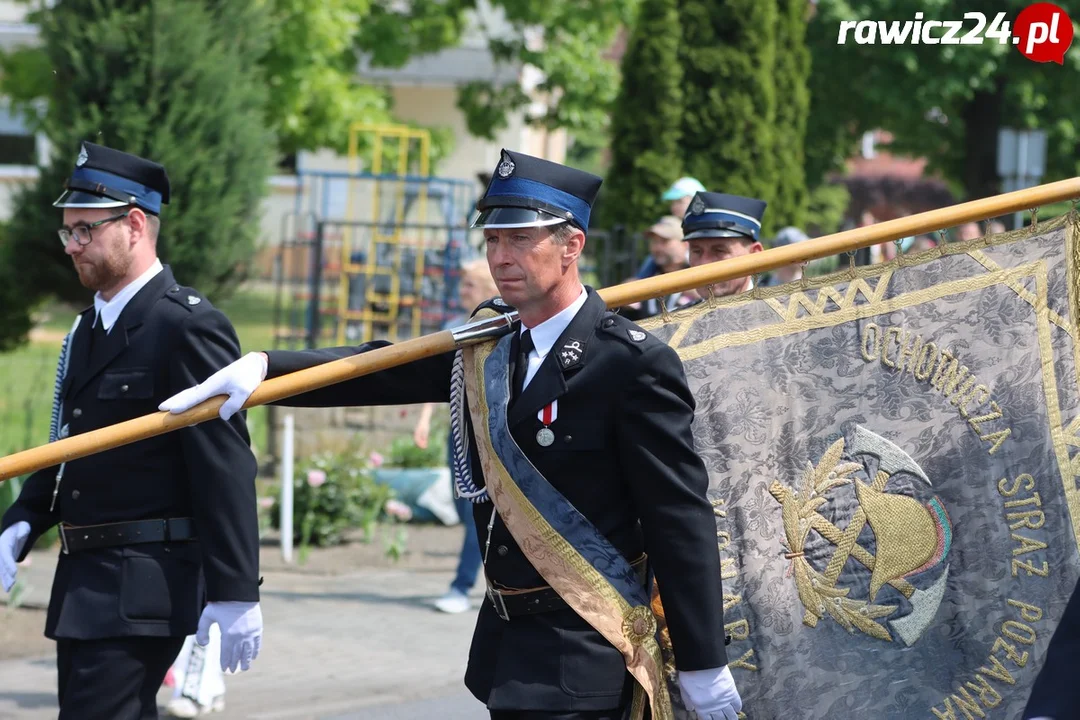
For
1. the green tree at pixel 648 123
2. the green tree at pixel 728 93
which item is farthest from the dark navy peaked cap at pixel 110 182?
the green tree at pixel 728 93

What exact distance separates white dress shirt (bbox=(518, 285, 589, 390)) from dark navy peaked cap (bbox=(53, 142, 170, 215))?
54.3 inches

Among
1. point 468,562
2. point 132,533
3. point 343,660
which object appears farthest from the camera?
point 468,562

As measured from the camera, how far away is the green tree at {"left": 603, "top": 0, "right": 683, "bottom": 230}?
13211mm

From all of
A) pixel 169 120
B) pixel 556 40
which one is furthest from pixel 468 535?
pixel 556 40

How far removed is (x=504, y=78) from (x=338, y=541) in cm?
1693

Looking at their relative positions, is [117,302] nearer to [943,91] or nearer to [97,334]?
[97,334]

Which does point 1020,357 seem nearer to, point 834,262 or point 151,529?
point 151,529

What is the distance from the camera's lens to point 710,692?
340 centimetres

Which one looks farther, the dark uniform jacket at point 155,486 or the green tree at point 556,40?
the green tree at point 556,40

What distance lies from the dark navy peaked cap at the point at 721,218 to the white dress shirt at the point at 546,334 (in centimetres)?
207

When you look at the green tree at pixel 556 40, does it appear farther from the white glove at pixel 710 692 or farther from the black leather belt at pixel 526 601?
the white glove at pixel 710 692

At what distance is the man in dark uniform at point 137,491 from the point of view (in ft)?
13.0

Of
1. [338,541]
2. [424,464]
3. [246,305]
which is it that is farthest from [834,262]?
[246,305]

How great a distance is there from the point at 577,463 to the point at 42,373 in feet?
32.7
